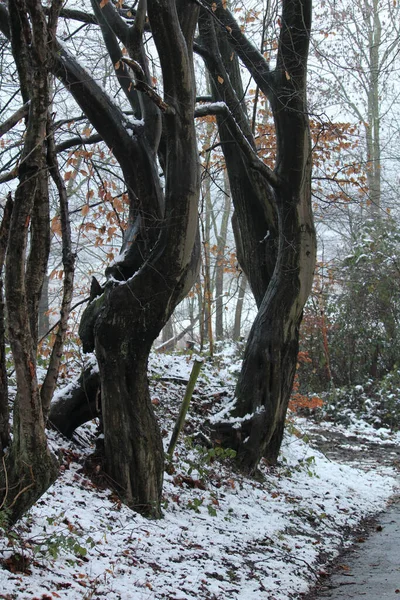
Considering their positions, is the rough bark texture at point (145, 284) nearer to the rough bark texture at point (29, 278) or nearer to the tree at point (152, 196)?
the tree at point (152, 196)

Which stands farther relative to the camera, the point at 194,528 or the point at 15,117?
the point at 194,528

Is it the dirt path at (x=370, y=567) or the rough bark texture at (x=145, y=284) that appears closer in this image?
the dirt path at (x=370, y=567)

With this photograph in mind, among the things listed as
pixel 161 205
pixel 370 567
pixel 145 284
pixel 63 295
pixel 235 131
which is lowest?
pixel 370 567

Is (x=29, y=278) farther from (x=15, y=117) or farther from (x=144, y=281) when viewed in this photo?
(x=144, y=281)

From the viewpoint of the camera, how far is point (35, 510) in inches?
172

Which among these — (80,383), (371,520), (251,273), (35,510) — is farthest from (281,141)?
(35,510)

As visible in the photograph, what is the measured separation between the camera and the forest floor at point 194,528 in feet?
12.4

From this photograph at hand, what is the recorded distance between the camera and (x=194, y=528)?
5465 millimetres

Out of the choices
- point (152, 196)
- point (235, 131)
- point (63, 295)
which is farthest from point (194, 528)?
point (235, 131)

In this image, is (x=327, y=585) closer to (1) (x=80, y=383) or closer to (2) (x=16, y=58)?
(1) (x=80, y=383)

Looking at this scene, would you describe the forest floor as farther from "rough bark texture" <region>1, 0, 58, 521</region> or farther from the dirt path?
"rough bark texture" <region>1, 0, 58, 521</region>

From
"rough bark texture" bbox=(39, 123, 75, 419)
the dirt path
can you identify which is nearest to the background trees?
"rough bark texture" bbox=(39, 123, 75, 419)

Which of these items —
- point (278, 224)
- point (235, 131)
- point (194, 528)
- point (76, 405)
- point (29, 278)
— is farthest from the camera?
point (278, 224)

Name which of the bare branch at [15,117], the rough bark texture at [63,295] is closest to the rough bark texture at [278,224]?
the bare branch at [15,117]
